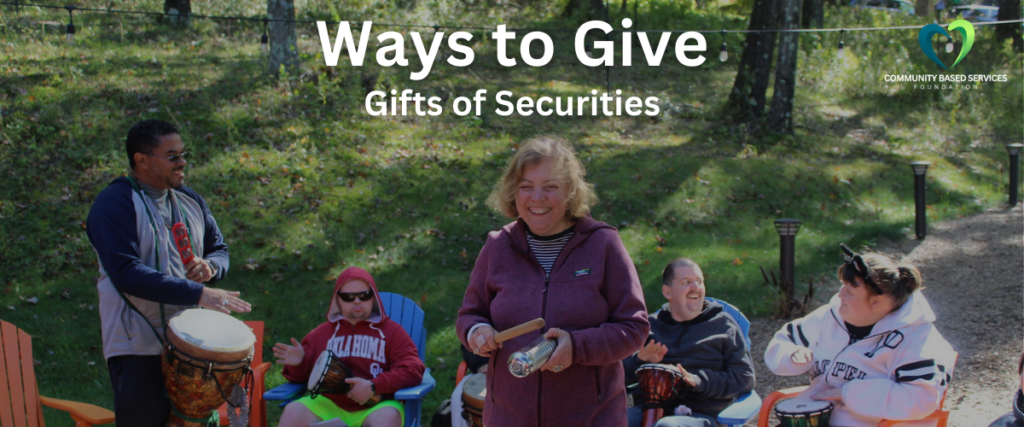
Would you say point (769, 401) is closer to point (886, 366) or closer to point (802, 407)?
point (802, 407)

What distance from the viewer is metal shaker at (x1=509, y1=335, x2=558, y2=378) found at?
2068mm

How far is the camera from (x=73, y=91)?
9609 mm

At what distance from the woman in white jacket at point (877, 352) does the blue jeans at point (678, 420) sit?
0.53 metres

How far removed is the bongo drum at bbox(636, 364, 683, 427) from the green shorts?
131 cm

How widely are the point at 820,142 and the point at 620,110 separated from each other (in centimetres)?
366

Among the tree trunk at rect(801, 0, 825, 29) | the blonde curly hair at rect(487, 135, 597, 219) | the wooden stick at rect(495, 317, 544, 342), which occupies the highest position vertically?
the tree trunk at rect(801, 0, 825, 29)

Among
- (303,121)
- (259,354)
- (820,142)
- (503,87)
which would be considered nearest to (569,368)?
(259,354)

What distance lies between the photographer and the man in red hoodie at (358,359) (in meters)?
3.88

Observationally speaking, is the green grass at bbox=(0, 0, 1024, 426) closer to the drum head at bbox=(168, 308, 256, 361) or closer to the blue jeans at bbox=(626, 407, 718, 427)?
the blue jeans at bbox=(626, 407, 718, 427)

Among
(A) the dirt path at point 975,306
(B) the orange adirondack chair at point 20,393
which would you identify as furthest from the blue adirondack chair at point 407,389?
(A) the dirt path at point 975,306

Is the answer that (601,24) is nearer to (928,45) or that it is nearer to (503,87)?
(503,87)

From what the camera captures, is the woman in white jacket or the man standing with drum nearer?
the woman in white jacket

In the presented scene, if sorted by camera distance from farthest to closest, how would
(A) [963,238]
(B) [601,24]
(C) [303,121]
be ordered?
(B) [601,24] → (C) [303,121] → (A) [963,238]

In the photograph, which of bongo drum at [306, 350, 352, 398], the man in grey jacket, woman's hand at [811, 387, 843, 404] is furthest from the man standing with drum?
woman's hand at [811, 387, 843, 404]
